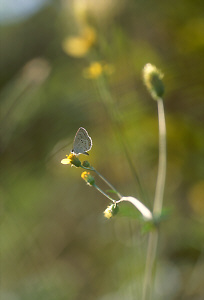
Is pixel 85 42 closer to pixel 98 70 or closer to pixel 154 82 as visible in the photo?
pixel 98 70

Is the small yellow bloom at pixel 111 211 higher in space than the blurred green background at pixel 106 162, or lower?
lower

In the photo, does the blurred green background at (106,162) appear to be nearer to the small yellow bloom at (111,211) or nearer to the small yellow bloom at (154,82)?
the small yellow bloom at (154,82)

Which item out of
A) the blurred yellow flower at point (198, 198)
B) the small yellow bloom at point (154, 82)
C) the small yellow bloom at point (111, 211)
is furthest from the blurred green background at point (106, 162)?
the small yellow bloom at point (111, 211)

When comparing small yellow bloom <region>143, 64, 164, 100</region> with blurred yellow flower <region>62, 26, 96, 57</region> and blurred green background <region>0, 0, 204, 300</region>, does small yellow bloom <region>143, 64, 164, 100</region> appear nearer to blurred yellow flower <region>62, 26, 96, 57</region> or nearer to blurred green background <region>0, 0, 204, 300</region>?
blurred green background <region>0, 0, 204, 300</region>

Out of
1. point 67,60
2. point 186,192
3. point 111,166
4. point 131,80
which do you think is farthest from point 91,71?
point 67,60

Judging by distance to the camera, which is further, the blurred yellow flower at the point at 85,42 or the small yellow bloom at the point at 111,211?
the blurred yellow flower at the point at 85,42

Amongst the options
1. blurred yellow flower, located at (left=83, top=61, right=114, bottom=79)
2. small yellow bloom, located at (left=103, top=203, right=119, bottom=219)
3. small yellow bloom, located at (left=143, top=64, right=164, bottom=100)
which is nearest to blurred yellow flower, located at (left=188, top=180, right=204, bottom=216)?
blurred yellow flower, located at (left=83, top=61, right=114, bottom=79)

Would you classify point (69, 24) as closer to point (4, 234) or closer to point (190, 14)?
point (190, 14)
